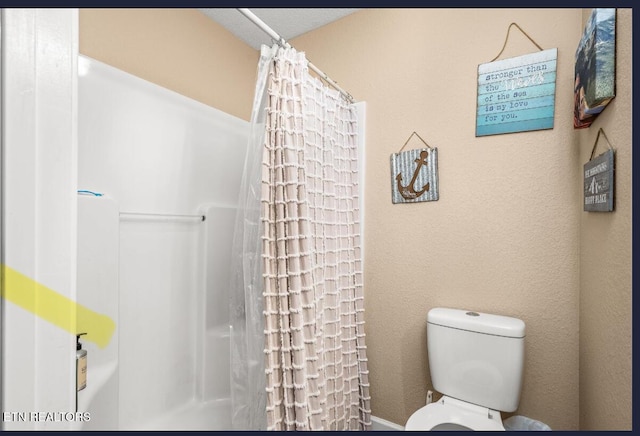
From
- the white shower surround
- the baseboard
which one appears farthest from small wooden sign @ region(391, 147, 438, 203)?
the baseboard

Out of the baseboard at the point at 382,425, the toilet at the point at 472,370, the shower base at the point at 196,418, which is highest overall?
the toilet at the point at 472,370

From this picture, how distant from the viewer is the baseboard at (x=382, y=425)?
1609 mm

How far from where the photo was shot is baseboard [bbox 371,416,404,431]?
5.28 ft

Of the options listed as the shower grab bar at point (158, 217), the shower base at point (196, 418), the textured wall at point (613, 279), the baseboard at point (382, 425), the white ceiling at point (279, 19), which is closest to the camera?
the textured wall at point (613, 279)

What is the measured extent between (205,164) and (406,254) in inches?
47.6

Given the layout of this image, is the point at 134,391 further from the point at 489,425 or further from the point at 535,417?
the point at 535,417

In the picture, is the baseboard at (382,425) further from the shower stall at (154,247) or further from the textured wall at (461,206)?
the shower stall at (154,247)

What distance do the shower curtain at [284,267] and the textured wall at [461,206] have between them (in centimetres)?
43

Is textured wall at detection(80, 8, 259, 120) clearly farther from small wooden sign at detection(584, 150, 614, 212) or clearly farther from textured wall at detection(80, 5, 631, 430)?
small wooden sign at detection(584, 150, 614, 212)

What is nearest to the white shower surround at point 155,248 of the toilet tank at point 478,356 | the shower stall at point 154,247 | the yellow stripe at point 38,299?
the shower stall at point 154,247

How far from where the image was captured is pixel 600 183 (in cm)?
90

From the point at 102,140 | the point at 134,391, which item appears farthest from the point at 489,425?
the point at 102,140

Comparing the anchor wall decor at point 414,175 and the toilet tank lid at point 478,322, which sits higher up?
the anchor wall decor at point 414,175

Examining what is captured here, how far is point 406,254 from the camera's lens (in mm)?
1610
